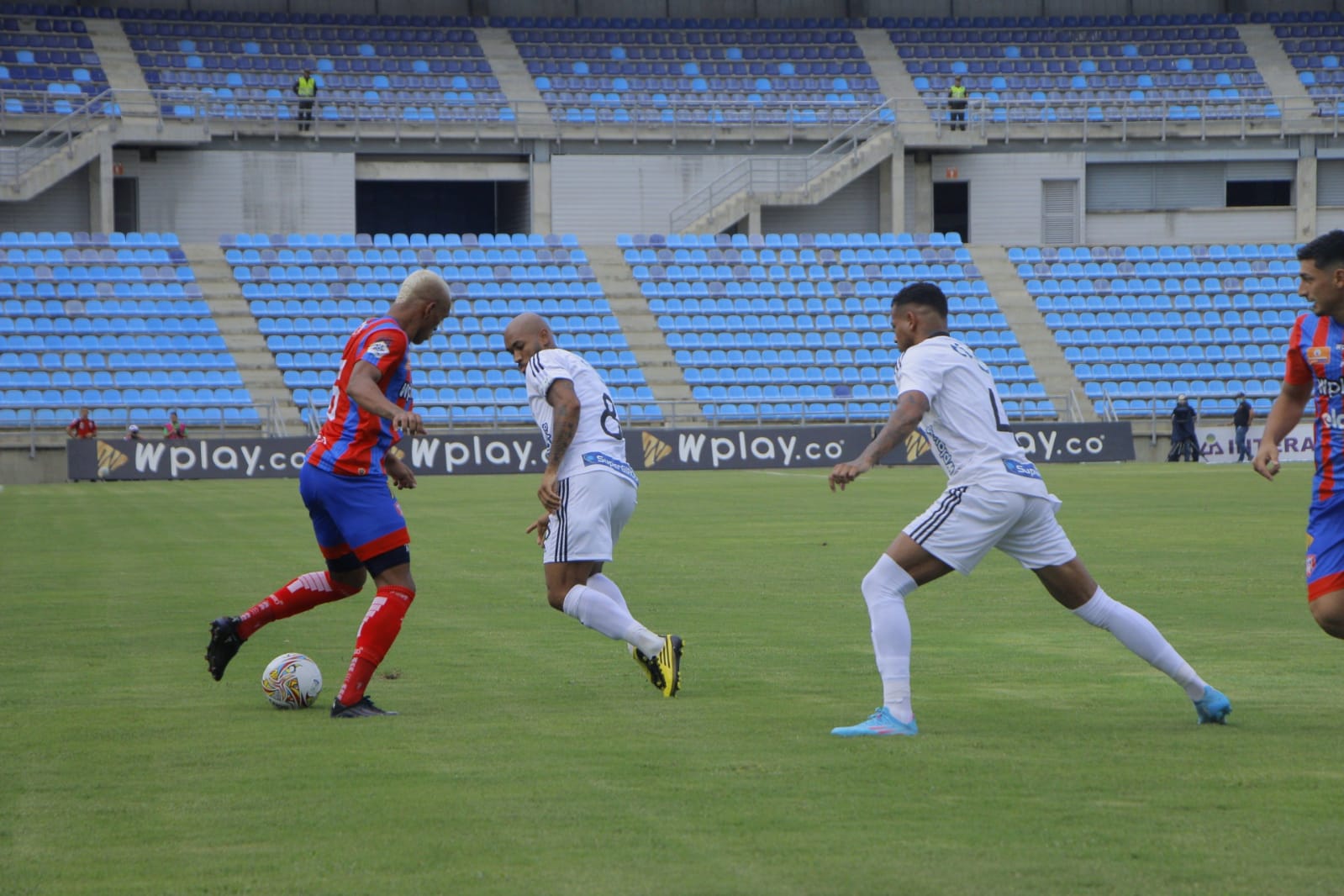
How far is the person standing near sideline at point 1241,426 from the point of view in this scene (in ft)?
123

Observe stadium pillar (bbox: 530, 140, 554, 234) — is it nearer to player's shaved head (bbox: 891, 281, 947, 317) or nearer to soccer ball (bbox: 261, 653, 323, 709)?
soccer ball (bbox: 261, 653, 323, 709)

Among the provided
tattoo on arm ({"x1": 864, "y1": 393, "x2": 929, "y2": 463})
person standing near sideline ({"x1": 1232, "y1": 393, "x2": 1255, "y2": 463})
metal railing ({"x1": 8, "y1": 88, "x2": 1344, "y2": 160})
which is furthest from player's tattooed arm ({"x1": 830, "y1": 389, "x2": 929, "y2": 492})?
metal railing ({"x1": 8, "y1": 88, "x2": 1344, "y2": 160})

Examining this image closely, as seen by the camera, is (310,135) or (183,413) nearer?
(183,413)

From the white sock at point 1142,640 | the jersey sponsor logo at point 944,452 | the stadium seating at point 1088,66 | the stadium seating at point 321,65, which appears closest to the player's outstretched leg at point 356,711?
the jersey sponsor logo at point 944,452

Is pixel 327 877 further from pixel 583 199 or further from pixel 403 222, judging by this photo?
pixel 403 222

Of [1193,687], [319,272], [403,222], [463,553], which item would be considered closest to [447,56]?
[403,222]

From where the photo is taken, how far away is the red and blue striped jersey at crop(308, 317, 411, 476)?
7.89m

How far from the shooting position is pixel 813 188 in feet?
151

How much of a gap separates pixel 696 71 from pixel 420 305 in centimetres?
4283

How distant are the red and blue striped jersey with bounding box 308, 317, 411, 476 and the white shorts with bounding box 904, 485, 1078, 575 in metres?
2.58

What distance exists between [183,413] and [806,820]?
32.9 meters

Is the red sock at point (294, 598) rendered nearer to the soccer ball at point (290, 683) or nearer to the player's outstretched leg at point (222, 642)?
the player's outstretched leg at point (222, 642)

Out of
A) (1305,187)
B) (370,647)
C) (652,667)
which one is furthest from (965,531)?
(1305,187)

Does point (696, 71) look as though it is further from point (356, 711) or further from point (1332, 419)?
point (1332, 419)
